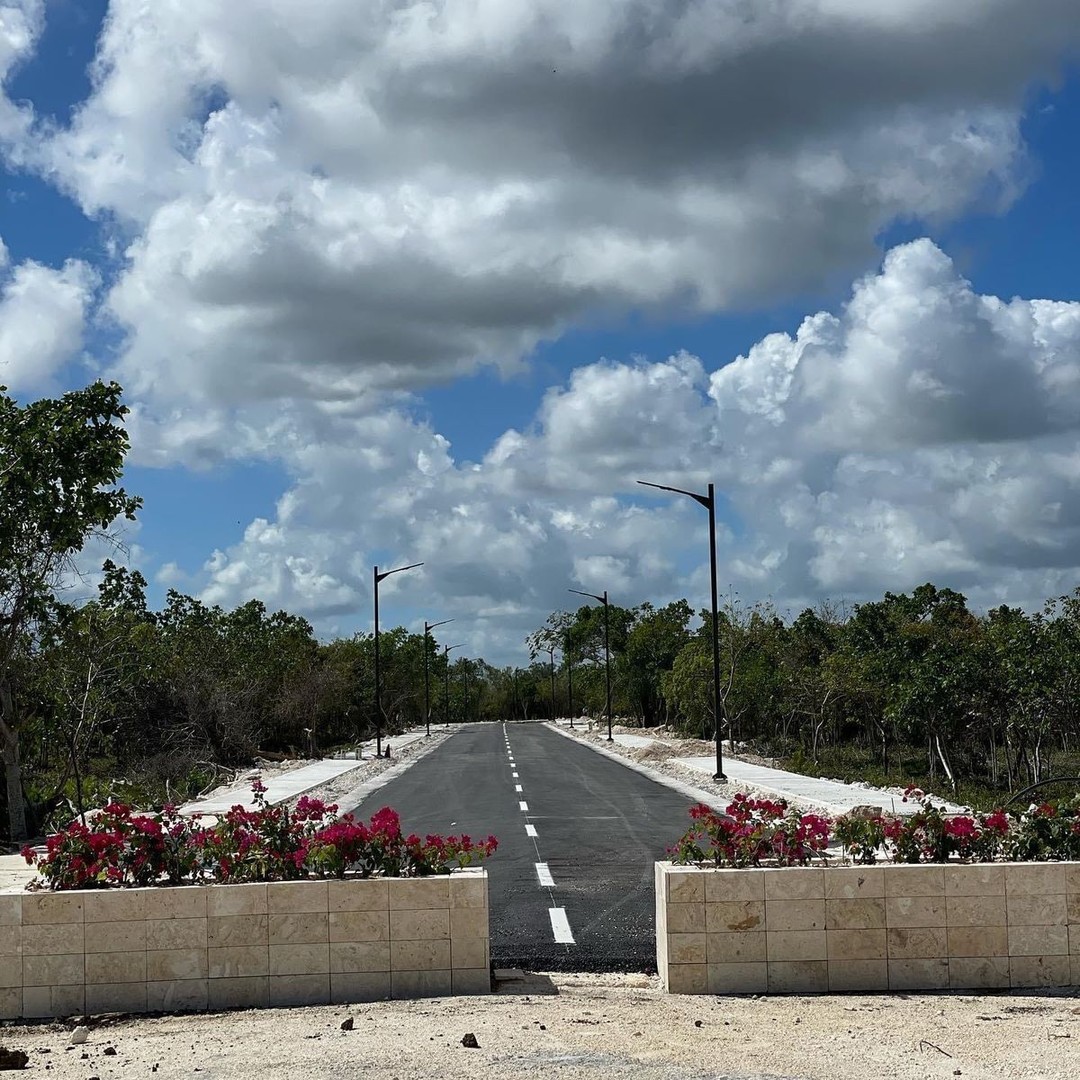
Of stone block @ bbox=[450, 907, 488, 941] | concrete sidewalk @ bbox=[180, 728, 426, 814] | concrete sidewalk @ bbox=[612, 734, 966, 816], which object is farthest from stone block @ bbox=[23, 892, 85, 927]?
concrete sidewalk @ bbox=[612, 734, 966, 816]

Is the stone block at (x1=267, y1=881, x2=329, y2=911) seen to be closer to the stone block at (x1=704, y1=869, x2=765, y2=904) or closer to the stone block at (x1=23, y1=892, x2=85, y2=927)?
the stone block at (x1=23, y1=892, x2=85, y2=927)

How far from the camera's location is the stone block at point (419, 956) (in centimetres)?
820

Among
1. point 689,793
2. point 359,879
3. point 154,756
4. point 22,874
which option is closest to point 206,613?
point 154,756

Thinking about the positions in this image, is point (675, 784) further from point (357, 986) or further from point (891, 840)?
point (357, 986)

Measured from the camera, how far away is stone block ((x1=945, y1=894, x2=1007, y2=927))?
27.2ft

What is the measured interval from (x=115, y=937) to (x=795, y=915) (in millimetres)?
4538

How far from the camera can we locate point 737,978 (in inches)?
325

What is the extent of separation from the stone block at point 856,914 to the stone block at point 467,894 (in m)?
2.34

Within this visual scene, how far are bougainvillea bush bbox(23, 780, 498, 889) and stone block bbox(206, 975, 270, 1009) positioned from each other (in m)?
0.66

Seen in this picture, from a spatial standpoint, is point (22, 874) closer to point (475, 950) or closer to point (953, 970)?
point (475, 950)

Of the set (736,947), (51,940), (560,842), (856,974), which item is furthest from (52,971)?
(560,842)

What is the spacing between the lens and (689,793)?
90.5 feet

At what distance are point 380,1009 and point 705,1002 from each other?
6.95 ft

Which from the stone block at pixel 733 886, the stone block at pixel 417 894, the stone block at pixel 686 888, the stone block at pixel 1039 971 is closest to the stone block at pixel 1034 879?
the stone block at pixel 1039 971
